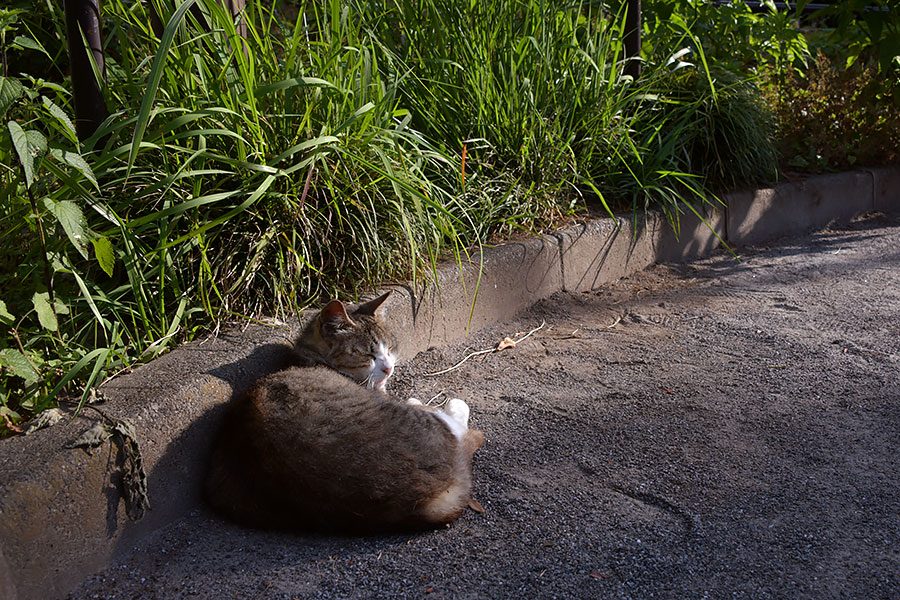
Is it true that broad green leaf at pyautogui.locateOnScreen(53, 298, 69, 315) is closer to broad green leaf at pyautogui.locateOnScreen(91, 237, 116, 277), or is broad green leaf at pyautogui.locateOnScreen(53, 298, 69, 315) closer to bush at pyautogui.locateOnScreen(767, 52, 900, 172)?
broad green leaf at pyautogui.locateOnScreen(91, 237, 116, 277)

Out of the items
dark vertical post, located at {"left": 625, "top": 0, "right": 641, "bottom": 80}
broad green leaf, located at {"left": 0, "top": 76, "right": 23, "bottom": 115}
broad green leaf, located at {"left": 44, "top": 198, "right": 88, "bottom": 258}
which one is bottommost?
broad green leaf, located at {"left": 44, "top": 198, "right": 88, "bottom": 258}

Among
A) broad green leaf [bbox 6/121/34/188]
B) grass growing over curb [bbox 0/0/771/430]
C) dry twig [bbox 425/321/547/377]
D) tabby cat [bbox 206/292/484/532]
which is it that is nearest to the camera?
broad green leaf [bbox 6/121/34/188]

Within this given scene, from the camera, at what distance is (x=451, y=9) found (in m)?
3.96

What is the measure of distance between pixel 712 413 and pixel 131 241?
6.78 ft

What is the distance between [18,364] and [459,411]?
135 centimetres

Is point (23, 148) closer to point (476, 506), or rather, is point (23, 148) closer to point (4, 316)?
point (4, 316)

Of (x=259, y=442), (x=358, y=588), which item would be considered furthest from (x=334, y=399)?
(x=358, y=588)

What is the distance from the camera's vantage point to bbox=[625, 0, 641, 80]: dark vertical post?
4598 mm

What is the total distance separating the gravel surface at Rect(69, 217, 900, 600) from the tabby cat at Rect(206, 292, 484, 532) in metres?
0.07

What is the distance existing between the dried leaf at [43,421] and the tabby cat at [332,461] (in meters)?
0.45

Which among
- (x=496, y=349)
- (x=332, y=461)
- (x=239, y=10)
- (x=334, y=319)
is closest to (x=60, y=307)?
(x=334, y=319)

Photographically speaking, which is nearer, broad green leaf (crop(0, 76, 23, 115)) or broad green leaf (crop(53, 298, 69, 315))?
broad green leaf (crop(0, 76, 23, 115))

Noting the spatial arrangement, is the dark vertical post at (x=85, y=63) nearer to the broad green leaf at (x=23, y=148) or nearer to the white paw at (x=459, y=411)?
the broad green leaf at (x=23, y=148)

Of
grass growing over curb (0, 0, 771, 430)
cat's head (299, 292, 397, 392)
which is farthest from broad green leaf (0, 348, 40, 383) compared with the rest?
cat's head (299, 292, 397, 392)
